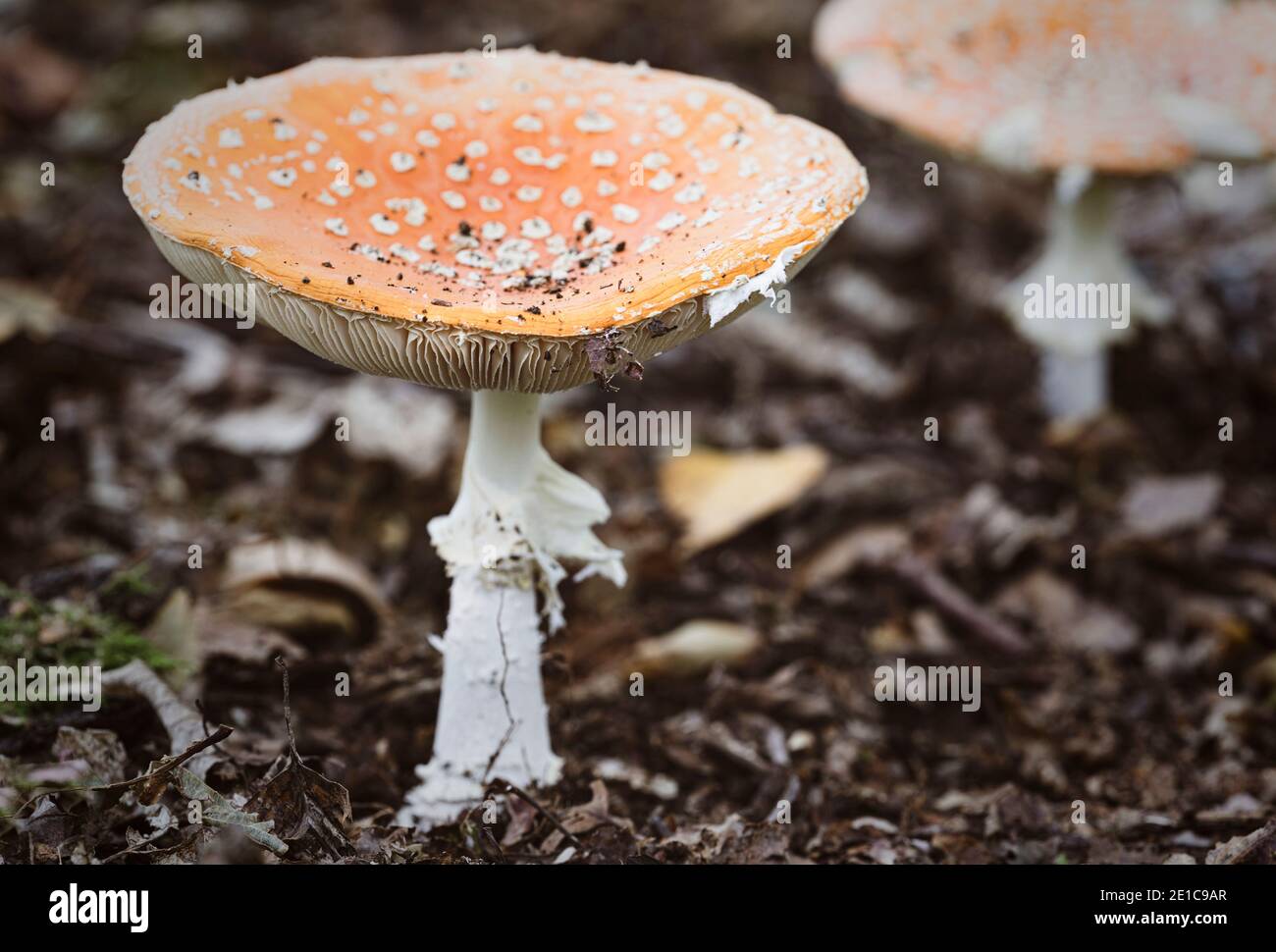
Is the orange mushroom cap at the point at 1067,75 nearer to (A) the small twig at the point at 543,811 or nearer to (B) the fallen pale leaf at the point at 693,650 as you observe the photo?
(B) the fallen pale leaf at the point at 693,650

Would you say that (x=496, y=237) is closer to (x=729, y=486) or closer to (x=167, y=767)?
(x=167, y=767)

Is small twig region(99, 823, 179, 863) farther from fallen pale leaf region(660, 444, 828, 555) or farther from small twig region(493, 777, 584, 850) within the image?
fallen pale leaf region(660, 444, 828, 555)

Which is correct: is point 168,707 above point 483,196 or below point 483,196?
below

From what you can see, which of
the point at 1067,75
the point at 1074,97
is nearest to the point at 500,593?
the point at 1074,97

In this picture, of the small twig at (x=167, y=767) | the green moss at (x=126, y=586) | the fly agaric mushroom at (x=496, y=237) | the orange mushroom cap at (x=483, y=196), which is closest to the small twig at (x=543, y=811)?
the fly agaric mushroom at (x=496, y=237)

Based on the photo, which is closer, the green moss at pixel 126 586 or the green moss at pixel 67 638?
the green moss at pixel 67 638
